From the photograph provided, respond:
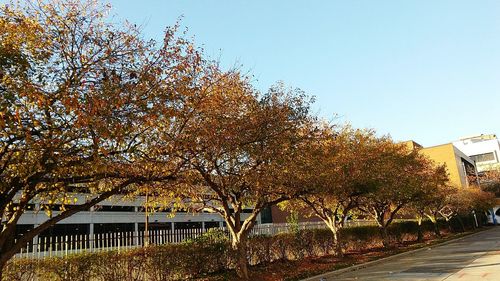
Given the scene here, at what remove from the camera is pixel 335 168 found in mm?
18359

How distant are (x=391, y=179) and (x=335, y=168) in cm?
713

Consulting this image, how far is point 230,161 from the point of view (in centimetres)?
1293

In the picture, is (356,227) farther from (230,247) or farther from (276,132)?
(276,132)

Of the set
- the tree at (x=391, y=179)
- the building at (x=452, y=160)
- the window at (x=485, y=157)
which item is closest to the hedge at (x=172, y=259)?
the tree at (x=391, y=179)

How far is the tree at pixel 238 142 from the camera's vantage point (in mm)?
10586

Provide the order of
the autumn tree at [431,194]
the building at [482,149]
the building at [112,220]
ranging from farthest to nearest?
the building at [482,149] < the building at [112,220] < the autumn tree at [431,194]

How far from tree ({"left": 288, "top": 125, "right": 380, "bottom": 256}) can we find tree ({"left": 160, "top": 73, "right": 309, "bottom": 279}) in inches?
38.6

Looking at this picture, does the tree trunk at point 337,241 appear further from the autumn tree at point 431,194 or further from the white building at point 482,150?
the white building at point 482,150

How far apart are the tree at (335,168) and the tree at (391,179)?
2.10 ft

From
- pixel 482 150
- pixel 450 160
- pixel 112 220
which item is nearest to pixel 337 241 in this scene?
pixel 112 220

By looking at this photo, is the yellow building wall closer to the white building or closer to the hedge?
the white building

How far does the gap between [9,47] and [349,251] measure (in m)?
23.7

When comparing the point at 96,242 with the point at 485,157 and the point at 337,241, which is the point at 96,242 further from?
the point at 485,157

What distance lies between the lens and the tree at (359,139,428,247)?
2258cm
